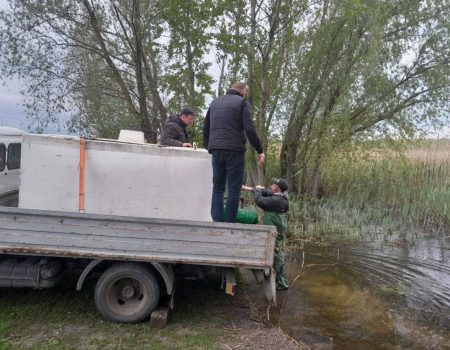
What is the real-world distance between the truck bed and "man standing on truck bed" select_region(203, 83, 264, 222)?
0.58m

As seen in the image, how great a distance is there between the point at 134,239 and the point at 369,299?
135 inches

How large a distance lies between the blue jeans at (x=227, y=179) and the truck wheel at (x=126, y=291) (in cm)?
102

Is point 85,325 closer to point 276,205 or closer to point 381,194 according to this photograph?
point 276,205

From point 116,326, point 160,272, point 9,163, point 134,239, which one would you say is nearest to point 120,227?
point 134,239

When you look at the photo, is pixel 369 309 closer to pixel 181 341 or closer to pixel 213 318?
pixel 213 318

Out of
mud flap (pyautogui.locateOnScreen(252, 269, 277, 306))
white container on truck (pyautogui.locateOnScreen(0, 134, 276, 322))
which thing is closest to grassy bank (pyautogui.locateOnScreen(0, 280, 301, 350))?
white container on truck (pyautogui.locateOnScreen(0, 134, 276, 322))

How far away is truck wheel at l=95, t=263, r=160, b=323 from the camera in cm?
439

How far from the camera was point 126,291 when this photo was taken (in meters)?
4.55

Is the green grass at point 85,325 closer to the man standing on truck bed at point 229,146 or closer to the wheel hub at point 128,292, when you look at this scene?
the wheel hub at point 128,292

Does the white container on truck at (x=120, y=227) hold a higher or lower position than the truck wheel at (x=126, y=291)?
higher

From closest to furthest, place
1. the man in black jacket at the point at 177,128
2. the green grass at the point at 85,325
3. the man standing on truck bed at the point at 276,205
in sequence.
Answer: the green grass at the point at 85,325 → the man standing on truck bed at the point at 276,205 → the man in black jacket at the point at 177,128

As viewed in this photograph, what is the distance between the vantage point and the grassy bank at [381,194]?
10797 millimetres

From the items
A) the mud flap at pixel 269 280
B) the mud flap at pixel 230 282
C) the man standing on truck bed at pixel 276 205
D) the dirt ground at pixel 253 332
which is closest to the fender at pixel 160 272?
the mud flap at pixel 230 282

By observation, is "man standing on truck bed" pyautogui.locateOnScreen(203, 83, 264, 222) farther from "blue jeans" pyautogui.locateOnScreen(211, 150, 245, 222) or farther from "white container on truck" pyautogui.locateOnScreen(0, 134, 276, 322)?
"white container on truck" pyautogui.locateOnScreen(0, 134, 276, 322)
